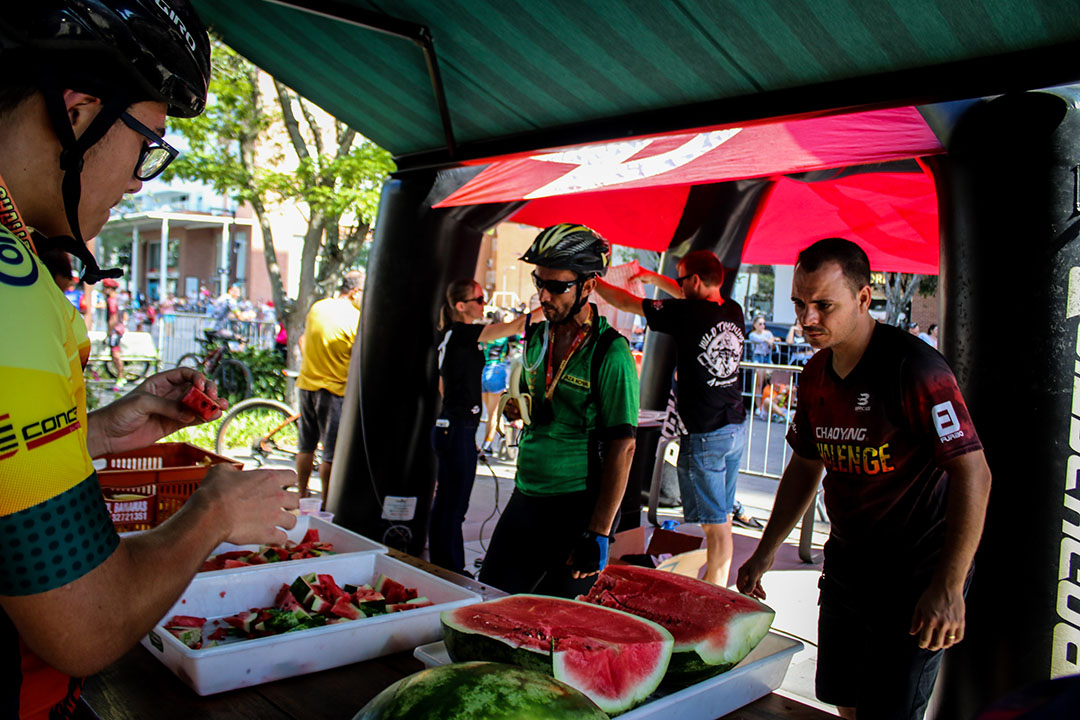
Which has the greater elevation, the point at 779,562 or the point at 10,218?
the point at 10,218

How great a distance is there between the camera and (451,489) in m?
5.96

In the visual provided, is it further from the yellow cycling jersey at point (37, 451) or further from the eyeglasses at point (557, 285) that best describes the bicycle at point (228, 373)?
the yellow cycling jersey at point (37, 451)

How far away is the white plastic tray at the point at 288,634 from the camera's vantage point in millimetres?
1639

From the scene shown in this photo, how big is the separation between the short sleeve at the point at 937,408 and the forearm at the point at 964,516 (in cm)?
5

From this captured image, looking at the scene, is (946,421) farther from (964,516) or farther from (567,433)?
(567,433)

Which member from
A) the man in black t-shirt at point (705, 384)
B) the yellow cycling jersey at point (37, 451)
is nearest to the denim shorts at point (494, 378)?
the man in black t-shirt at point (705, 384)

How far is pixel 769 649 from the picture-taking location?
6.05 ft

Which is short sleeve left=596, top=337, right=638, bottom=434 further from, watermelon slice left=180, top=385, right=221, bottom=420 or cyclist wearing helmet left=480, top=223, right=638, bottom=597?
watermelon slice left=180, top=385, right=221, bottom=420

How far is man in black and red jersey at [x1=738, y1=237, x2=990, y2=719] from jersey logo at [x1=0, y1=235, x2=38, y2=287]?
2.40 m

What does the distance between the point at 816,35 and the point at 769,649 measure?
8.47 ft

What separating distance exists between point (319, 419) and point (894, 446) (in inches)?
245

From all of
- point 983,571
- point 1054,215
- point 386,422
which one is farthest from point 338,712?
point 386,422

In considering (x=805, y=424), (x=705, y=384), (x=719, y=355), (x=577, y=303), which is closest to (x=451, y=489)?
(x=705, y=384)

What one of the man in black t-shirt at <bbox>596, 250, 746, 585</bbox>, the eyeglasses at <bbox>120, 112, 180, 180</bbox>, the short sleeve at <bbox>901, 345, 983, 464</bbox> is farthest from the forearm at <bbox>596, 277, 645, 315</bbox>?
the eyeglasses at <bbox>120, 112, 180, 180</bbox>
